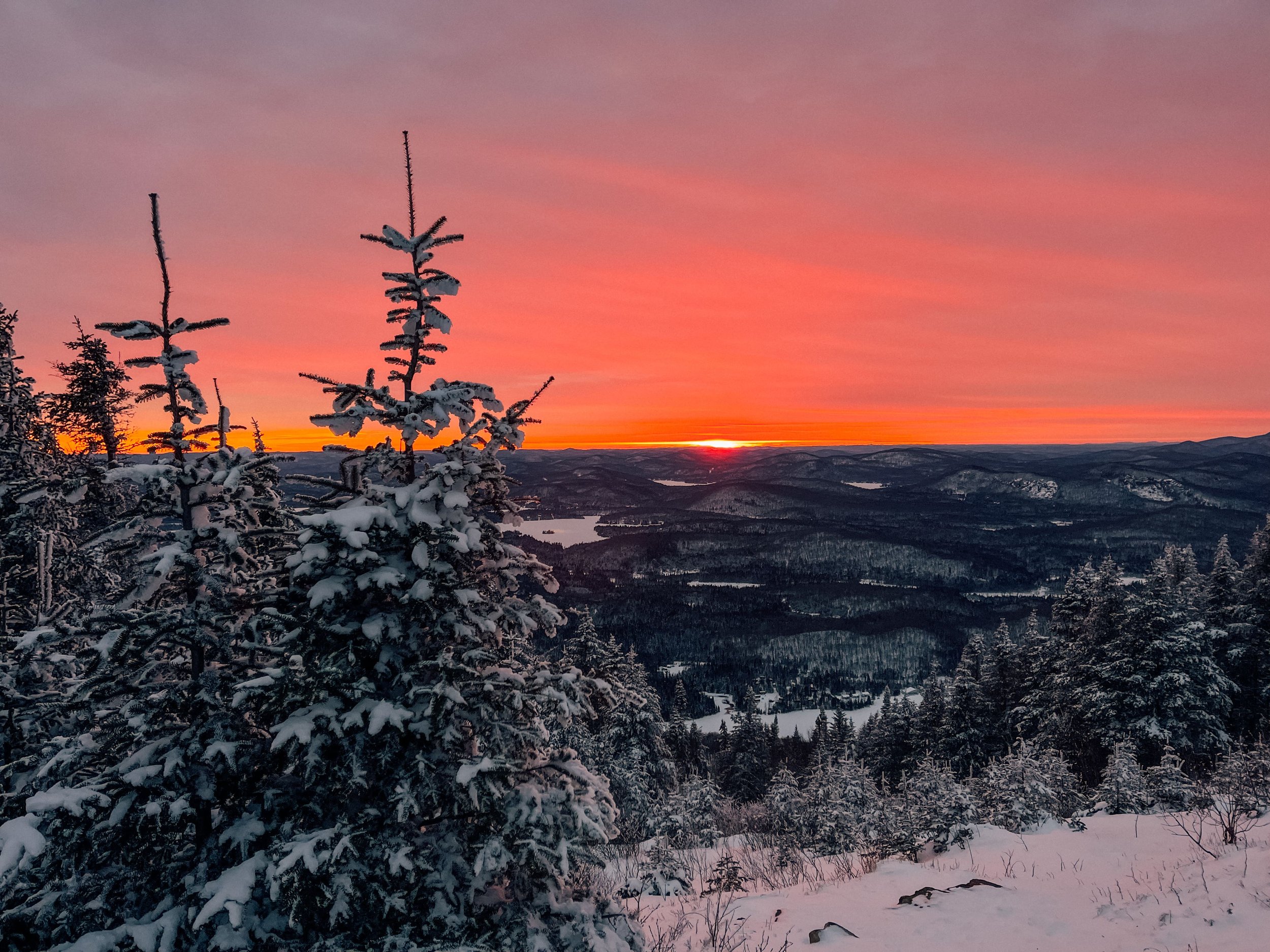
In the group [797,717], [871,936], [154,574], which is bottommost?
[797,717]

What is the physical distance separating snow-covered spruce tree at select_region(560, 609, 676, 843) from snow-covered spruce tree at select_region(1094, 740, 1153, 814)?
16.1m

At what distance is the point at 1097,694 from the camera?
28.7 meters

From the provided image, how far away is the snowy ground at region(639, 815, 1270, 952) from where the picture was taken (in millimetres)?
6230

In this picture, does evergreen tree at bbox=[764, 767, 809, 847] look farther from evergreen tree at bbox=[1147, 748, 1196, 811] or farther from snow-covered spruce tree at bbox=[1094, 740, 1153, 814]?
snow-covered spruce tree at bbox=[1094, 740, 1153, 814]

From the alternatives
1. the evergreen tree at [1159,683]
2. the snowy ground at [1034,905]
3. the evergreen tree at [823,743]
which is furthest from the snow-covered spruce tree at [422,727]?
the evergreen tree at [823,743]

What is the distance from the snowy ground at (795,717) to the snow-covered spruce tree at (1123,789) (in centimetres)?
11287

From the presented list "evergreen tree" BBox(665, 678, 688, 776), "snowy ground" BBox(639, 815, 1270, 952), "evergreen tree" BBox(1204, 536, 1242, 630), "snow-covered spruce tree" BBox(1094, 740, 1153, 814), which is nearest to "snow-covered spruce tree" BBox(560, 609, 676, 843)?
"evergreen tree" BBox(665, 678, 688, 776)

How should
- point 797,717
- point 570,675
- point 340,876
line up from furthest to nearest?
point 797,717, point 570,675, point 340,876

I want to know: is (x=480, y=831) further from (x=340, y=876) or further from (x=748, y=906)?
(x=748, y=906)

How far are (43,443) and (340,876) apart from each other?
63.9 ft

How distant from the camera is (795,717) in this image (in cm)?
14375

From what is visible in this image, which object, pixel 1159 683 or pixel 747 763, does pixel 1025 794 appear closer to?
pixel 1159 683

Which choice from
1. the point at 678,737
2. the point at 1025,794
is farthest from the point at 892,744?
the point at 1025,794

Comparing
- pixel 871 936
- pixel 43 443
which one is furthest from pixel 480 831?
pixel 43 443
